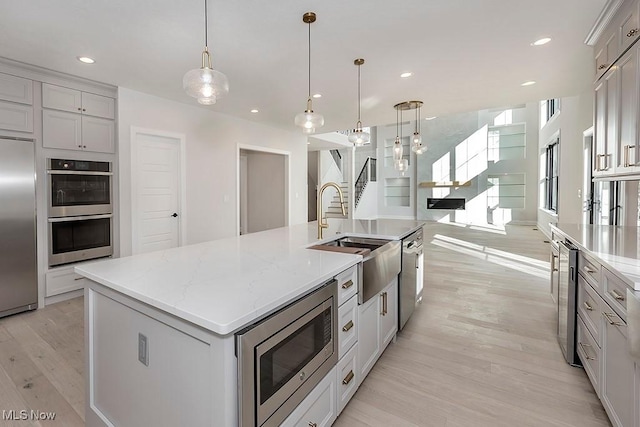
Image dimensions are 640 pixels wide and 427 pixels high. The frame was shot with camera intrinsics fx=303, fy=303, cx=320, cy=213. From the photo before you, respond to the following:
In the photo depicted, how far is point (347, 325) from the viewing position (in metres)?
1.68

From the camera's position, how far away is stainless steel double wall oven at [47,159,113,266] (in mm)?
3461

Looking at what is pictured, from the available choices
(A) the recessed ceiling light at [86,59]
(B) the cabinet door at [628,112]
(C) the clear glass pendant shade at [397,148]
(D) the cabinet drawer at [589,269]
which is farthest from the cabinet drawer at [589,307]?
(A) the recessed ceiling light at [86,59]

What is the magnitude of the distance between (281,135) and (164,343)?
19.5 ft

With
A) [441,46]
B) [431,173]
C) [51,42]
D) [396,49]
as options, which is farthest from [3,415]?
[431,173]

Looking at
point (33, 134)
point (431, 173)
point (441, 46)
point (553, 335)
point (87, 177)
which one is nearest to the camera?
point (553, 335)

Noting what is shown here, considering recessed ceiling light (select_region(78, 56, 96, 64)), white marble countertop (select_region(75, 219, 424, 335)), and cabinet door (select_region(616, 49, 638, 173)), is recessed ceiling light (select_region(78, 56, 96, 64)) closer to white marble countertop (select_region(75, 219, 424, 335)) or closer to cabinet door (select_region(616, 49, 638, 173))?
white marble countertop (select_region(75, 219, 424, 335))

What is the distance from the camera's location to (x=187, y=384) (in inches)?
41.9

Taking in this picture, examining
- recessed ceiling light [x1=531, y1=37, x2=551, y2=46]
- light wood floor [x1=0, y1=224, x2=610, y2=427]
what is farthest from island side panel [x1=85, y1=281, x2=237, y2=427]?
recessed ceiling light [x1=531, y1=37, x2=551, y2=46]

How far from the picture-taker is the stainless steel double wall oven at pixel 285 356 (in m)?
0.98

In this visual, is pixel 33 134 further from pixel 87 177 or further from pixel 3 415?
pixel 3 415

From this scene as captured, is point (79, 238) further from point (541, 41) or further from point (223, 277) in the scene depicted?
point (541, 41)

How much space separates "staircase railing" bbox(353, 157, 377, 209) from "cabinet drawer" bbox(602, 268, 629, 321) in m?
9.02

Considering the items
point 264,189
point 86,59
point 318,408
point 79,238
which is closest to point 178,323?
point 318,408

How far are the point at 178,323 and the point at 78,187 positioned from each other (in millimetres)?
3567
